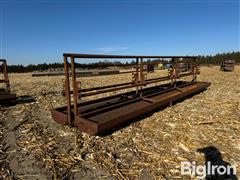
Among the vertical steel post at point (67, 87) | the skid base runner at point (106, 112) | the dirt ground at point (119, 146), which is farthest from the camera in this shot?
the vertical steel post at point (67, 87)

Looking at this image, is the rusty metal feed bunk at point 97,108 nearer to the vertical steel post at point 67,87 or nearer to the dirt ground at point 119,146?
the vertical steel post at point 67,87

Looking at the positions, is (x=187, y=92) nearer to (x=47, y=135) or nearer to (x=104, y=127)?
(x=104, y=127)

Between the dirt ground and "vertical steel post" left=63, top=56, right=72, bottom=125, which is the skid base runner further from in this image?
the dirt ground

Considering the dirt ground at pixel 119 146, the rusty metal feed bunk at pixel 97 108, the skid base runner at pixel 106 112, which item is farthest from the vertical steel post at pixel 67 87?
the dirt ground at pixel 119 146

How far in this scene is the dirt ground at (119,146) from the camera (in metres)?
2.89

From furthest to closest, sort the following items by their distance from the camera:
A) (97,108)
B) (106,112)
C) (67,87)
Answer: (97,108) < (106,112) < (67,87)

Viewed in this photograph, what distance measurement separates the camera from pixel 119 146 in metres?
3.70

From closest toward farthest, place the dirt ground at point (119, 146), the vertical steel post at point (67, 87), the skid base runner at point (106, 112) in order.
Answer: the dirt ground at point (119, 146) → the skid base runner at point (106, 112) → the vertical steel post at point (67, 87)

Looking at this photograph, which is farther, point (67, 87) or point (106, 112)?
point (106, 112)

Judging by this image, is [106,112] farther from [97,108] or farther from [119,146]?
[119,146]

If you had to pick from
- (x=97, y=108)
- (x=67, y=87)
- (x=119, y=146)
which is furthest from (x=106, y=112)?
(x=119, y=146)

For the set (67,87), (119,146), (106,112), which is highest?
(67,87)

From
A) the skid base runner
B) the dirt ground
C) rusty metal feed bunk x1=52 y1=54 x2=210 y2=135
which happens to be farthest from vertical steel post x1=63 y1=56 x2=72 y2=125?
the dirt ground

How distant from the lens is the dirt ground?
2.89 meters
